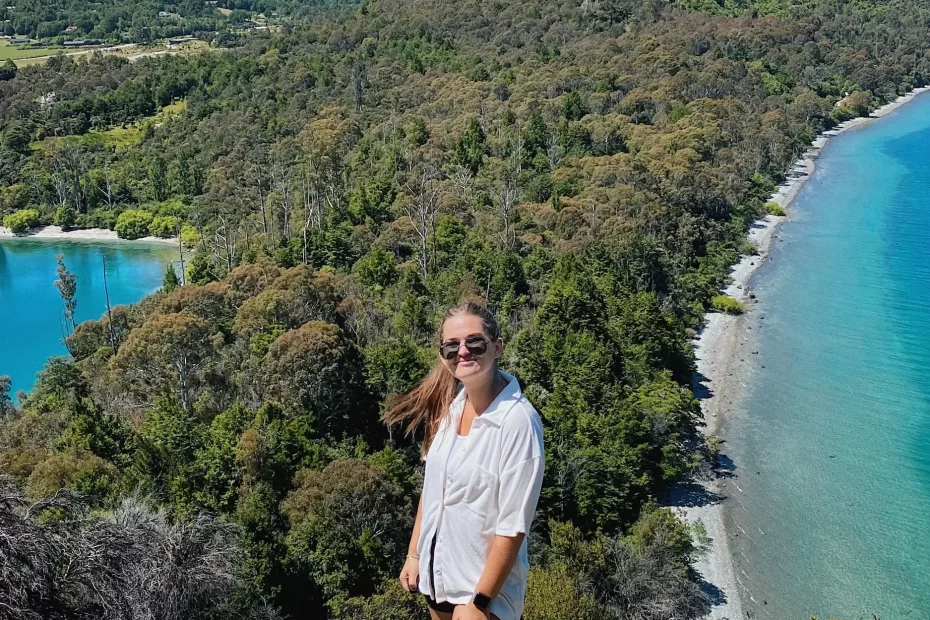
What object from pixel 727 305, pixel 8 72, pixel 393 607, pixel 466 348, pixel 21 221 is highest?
pixel 466 348

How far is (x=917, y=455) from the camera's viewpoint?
2872 centimetres

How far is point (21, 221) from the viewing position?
5712 centimetres

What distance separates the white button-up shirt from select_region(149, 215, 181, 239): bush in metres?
57.0

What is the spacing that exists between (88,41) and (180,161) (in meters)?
66.7

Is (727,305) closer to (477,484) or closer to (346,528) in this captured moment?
(346,528)

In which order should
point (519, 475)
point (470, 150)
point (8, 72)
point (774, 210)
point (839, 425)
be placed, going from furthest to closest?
point (8, 72) → point (774, 210) → point (470, 150) → point (839, 425) → point (519, 475)

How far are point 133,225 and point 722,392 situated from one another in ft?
145

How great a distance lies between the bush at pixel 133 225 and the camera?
185ft

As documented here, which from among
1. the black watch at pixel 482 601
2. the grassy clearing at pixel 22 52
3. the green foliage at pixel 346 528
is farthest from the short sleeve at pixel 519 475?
the grassy clearing at pixel 22 52

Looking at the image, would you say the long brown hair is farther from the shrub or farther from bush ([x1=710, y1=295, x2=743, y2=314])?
bush ([x1=710, y1=295, x2=743, y2=314])

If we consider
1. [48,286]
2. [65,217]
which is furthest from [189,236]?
[65,217]

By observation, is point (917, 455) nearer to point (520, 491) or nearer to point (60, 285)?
point (520, 491)

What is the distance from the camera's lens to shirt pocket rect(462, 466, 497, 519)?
10.1 feet

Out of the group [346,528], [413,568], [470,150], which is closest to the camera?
[413,568]
